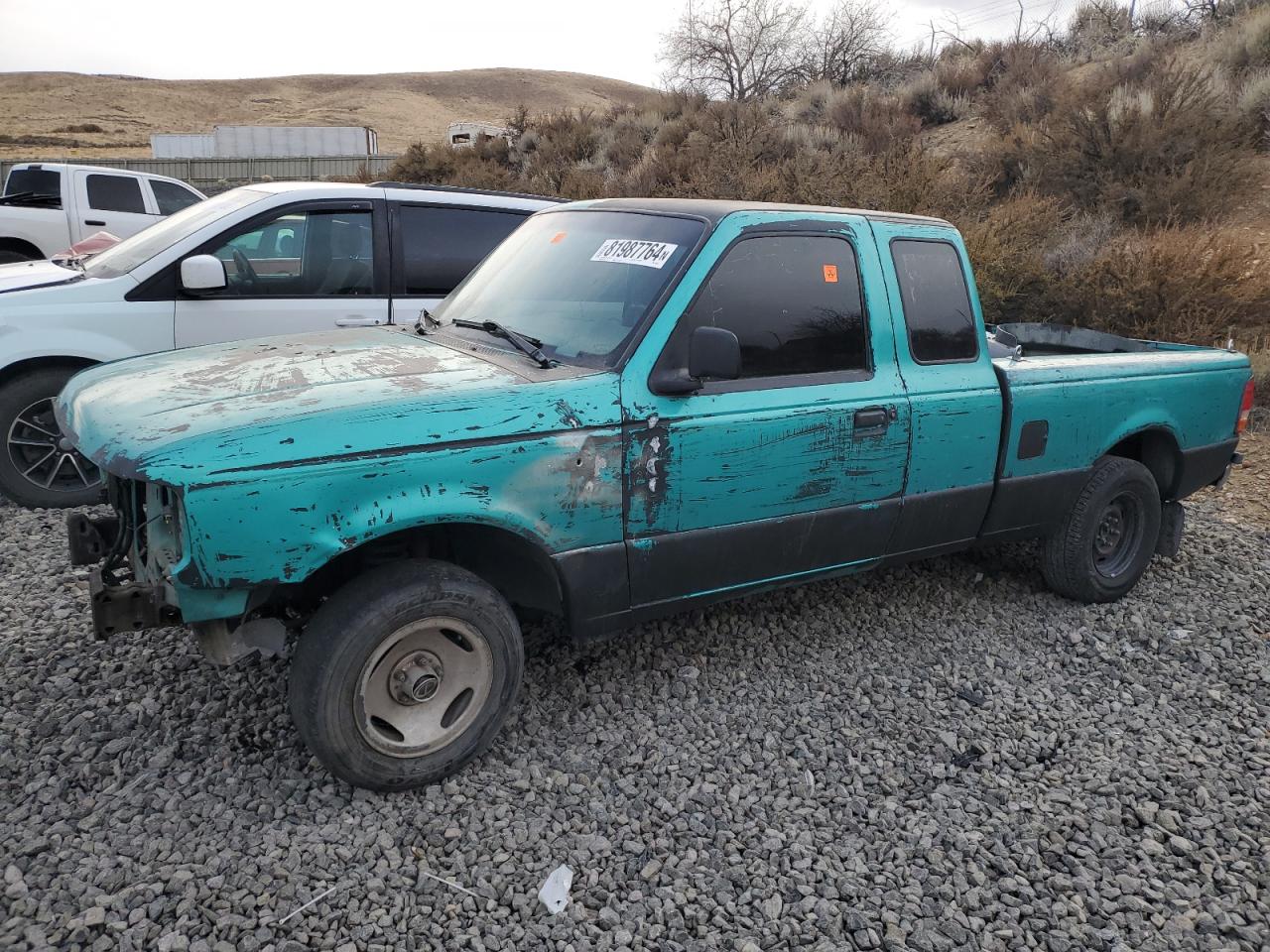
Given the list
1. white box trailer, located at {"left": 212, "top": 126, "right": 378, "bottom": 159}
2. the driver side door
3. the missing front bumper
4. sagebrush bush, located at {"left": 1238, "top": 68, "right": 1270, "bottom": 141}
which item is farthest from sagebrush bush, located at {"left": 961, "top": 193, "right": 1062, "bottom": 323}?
white box trailer, located at {"left": 212, "top": 126, "right": 378, "bottom": 159}

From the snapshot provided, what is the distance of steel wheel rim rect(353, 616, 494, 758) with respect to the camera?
2.94 metres

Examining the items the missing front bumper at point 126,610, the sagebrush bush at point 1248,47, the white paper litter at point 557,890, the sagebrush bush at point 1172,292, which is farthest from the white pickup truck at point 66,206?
the sagebrush bush at point 1248,47

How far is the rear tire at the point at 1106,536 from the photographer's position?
4.61m

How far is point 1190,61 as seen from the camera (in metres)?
16.7

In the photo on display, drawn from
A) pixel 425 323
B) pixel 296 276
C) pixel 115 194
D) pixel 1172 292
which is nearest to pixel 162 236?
pixel 296 276

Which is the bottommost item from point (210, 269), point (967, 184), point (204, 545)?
point (204, 545)

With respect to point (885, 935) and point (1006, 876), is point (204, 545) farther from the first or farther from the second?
point (1006, 876)

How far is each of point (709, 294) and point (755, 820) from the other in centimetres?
181

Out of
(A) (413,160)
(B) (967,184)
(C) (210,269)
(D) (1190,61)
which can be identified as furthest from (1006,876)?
(A) (413,160)

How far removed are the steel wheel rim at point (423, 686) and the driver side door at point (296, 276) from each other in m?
2.94

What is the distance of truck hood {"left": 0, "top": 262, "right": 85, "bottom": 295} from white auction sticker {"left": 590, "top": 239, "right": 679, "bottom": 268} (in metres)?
3.53

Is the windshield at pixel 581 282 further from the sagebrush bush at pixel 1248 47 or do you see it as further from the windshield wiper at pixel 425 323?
the sagebrush bush at pixel 1248 47

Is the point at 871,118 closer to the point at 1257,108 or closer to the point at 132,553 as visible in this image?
the point at 1257,108

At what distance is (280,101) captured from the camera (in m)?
80.6
